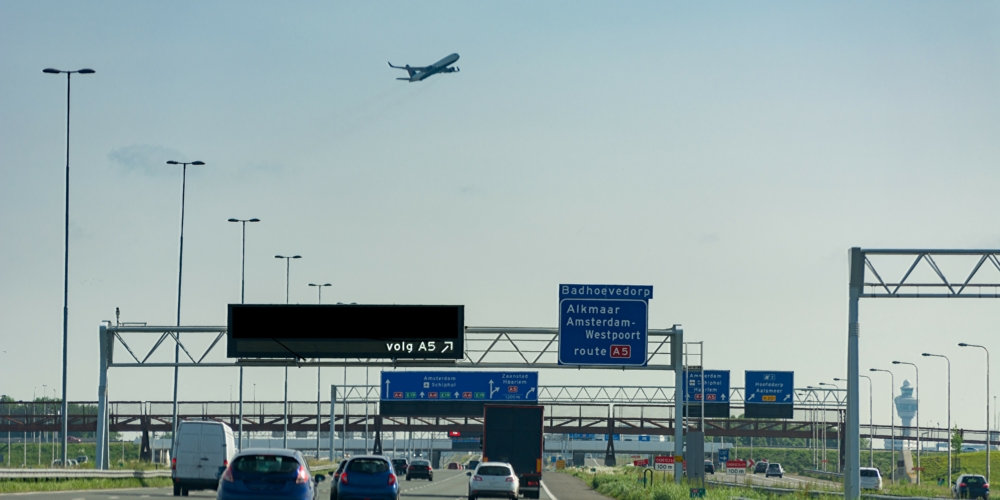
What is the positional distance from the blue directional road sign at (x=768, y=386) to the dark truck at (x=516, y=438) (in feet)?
184

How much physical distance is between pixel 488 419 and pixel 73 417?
73915 mm

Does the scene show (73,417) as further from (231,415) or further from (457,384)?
(457,384)

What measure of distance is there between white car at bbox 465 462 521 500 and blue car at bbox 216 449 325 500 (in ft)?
53.4

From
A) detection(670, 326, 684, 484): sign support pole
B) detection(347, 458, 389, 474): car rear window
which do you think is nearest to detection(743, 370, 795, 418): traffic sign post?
detection(670, 326, 684, 484): sign support pole

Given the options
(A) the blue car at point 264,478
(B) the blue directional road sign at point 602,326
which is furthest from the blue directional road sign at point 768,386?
(A) the blue car at point 264,478

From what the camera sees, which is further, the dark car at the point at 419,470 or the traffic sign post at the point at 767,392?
the traffic sign post at the point at 767,392

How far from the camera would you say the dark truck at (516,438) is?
50.1 meters

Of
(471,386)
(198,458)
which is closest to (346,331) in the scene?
(198,458)

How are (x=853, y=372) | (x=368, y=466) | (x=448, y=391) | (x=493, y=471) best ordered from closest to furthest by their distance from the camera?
(x=368, y=466) → (x=853, y=372) → (x=493, y=471) → (x=448, y=391)

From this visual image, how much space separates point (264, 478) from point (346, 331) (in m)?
21.3

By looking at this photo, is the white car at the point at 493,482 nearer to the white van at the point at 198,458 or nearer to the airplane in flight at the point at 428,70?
the white van at the point at 198,458

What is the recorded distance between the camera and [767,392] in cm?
10450

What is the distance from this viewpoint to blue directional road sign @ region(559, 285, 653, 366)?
50.9m

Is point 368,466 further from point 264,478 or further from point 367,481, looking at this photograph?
point 264,478
